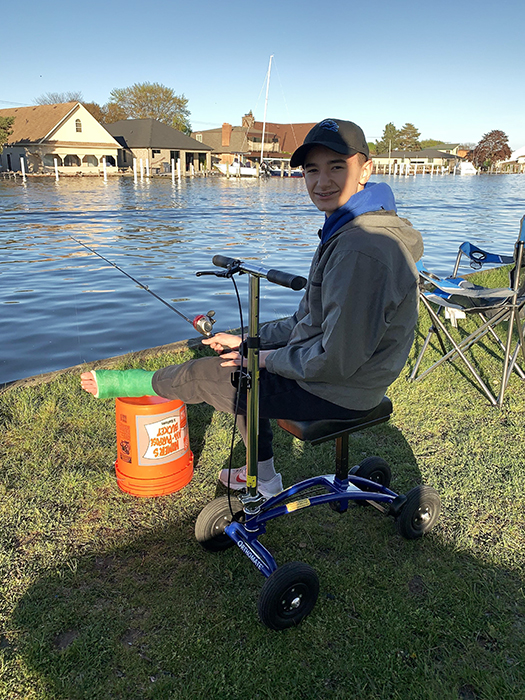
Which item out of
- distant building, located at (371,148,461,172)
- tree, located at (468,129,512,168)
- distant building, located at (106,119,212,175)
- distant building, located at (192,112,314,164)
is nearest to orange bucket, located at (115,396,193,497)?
distant building, located at (106,119,212,175)

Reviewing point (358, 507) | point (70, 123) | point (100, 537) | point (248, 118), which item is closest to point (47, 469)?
point (100, 537)

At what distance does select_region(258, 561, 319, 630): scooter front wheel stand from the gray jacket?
77 centimetres

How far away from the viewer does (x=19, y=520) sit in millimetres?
3059

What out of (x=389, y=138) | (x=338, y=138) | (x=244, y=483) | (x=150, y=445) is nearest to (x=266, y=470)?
(x=244, y=483)

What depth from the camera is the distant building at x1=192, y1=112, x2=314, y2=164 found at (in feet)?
277

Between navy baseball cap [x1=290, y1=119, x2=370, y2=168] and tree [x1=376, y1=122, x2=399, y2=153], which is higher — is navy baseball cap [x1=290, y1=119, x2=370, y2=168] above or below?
below

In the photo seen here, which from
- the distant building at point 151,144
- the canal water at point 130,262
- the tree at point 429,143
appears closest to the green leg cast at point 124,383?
the canal water at point 130,262

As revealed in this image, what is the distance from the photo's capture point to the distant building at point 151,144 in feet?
196

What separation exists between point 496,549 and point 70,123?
55.4m

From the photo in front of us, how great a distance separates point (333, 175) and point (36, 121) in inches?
2331

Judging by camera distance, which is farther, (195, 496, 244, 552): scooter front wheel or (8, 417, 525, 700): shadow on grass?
(195, 496, 244, 552): scooter front wheel

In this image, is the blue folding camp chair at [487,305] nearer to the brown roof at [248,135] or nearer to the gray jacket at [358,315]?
the gray jacket at [358,315]

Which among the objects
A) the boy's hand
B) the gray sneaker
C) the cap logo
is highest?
the cap logo

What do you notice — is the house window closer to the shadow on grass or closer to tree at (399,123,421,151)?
the shadow on grass
